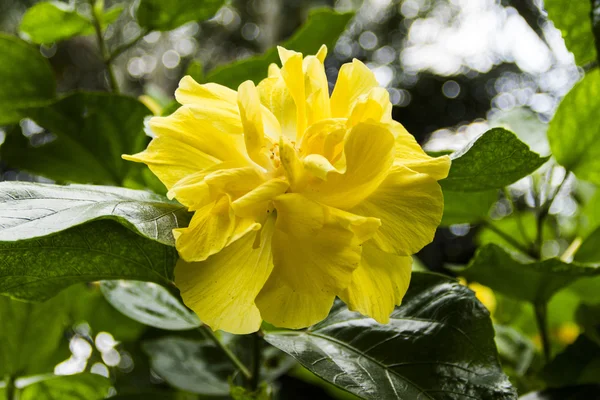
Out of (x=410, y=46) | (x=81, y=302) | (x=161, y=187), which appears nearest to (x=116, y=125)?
(x=161, y=187)

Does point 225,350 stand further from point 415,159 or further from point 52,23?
point 52,23

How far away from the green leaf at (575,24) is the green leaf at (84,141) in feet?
1.43

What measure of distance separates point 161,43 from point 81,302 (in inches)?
91.1

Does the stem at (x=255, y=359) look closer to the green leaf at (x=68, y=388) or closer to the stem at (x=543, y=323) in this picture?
the green leaf at (x=68, y=388)

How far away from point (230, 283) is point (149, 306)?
266mm

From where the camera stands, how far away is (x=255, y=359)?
0.50 meters

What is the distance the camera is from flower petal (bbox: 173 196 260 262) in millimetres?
352

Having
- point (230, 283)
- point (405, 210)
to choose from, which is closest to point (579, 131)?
point (405, 210)

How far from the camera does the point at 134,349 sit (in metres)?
0.93

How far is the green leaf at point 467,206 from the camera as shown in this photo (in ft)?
2.11

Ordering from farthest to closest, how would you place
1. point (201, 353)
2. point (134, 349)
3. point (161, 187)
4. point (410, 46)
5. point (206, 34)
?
point (410, 46) → point (206, 34) → point (134, 349) → point (201, 353) → point (161, 187)

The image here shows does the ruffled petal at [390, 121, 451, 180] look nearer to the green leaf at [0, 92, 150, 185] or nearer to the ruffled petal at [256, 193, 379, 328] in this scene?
the ruffled petal at [256, 193, 379, 328]

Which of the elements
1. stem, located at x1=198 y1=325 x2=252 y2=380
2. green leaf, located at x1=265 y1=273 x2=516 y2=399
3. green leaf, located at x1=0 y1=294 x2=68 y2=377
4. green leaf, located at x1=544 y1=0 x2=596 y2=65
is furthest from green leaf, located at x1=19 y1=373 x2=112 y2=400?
green leaf, located at x1=544 y1=0 x2=596 y2=65

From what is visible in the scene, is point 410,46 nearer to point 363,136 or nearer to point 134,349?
point 134,349
